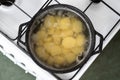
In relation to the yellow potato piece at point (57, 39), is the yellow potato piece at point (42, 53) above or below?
below

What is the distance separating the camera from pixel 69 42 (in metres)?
0.64

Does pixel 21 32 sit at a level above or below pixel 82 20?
below

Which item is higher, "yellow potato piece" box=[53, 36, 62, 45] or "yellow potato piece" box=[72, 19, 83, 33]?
"yellow potato piece" box=[72, 19, 83, 33]

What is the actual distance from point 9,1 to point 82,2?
0.47 ft

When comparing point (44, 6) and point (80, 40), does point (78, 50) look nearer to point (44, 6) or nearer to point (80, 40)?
point (80, 40)

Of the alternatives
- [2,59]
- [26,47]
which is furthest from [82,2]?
[2,59]

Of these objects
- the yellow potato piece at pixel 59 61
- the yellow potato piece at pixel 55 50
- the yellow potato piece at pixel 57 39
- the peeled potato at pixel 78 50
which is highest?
the peeled potato at pixel 78 50

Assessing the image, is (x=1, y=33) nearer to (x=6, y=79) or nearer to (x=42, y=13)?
A: (x=42, y=13)

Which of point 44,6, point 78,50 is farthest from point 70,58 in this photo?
point 44,6

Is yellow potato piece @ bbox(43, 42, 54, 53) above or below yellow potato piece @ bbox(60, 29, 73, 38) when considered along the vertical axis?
below

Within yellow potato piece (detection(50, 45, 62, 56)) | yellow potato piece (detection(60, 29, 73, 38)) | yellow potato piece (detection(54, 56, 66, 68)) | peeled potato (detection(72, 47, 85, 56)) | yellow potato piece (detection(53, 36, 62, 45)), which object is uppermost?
yellow potato piece (detection(60, 29, 73, 38))

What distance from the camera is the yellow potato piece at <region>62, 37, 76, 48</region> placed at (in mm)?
641

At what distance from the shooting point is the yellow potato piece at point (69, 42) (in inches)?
25.2

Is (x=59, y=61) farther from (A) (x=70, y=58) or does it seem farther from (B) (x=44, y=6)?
(B) (x=44, y=6)
